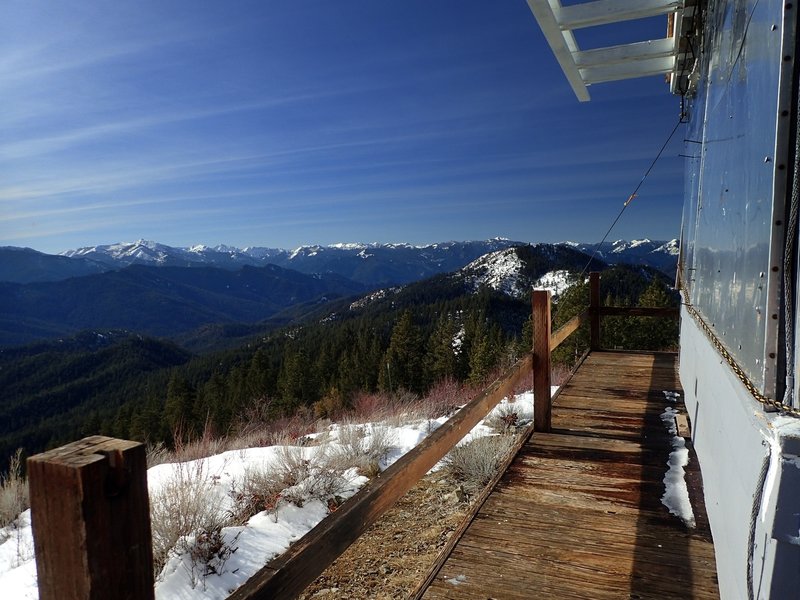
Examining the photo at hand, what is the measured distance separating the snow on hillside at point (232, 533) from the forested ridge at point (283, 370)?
282 centimetres

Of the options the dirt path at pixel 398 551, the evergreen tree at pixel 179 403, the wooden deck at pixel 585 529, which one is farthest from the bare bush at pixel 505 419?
the evergreen tree at pixel 179 403

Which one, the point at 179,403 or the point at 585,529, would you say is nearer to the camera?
the point at 585,529

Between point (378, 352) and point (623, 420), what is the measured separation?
49069mm

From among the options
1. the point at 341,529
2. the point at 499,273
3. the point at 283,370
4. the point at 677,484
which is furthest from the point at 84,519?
the point at 499,273

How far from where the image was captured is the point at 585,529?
10.0ft

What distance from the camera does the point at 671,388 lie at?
19.5 ft

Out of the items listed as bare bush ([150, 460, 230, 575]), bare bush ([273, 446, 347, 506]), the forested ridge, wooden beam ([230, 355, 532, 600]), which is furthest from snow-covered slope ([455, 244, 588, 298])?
wooden beam ([230, 355, 532, 600])

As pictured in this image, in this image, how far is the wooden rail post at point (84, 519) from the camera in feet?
2.63

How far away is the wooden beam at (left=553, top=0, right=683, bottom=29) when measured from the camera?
4.17 meters

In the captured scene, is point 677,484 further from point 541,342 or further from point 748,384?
point 748,384

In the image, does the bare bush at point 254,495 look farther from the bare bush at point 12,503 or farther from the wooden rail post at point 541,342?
the bare bush at point 12,503

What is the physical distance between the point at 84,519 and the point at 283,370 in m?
53.4

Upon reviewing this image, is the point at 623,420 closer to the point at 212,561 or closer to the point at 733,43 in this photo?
the point at 733,43

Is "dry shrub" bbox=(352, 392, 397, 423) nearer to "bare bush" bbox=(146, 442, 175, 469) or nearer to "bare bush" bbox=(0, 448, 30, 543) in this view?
"bare bush" bbox=(146, 442, 175, 469)
